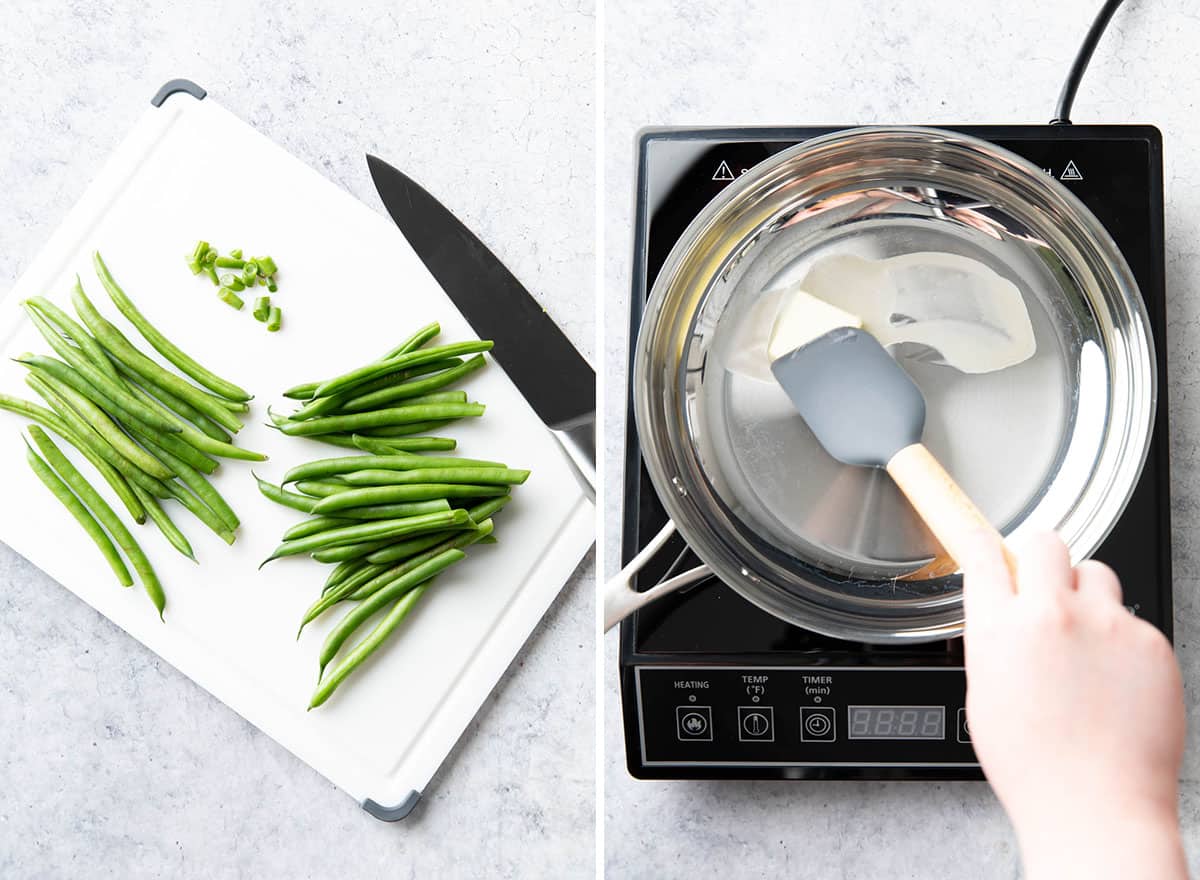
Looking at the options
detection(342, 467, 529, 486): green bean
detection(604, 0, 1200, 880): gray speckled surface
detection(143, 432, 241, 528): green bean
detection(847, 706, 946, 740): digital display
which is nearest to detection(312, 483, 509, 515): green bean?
detection(342, 467, 529, 486): green bean

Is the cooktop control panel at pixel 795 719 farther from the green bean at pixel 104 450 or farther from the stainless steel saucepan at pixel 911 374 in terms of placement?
the green bean at pixel 104 450

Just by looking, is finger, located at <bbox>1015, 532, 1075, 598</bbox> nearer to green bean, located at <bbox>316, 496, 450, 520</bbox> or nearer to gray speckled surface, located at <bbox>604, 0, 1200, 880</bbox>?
gray speckled surface, located at <bbox>604, 0, 1200, 880</bbox>

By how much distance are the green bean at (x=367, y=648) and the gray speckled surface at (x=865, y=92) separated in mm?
534

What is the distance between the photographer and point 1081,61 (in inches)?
28.6

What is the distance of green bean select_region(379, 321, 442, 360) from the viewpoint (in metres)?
1.18

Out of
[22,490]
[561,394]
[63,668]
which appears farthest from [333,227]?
[63,668]

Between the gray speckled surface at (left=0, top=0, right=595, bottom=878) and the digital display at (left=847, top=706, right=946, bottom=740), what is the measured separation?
0.57 metres

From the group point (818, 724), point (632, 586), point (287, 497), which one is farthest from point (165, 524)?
point (818, 724)

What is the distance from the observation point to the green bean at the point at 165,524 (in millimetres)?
1177

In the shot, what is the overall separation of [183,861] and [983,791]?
1.05 metres

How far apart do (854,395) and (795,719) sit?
0.24m

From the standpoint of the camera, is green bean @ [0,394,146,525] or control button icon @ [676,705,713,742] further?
green bean @ [0,394,146,525]

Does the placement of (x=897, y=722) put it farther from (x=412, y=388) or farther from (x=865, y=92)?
(x=412, y=388)

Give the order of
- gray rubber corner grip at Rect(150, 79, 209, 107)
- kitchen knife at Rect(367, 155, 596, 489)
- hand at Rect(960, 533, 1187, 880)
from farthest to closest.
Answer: gray rubber corner grip at Rect(150, 79, 209, 107) → kitchen knife at Rect(367, 155, 596, 489) → hand at Rect(960, 533, 1187, 880)
